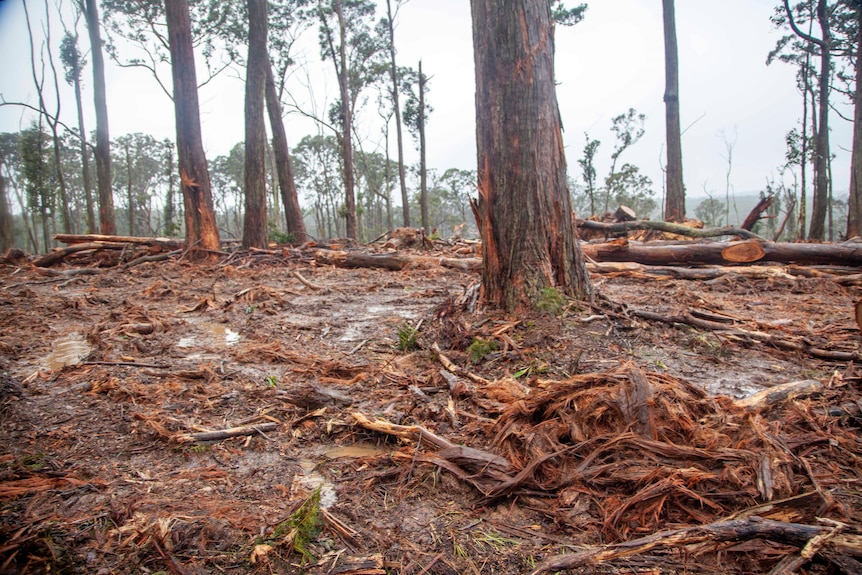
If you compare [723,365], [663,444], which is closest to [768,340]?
[723,365]

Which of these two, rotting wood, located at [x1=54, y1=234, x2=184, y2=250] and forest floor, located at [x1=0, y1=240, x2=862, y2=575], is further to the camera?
rotting wood, located at [x1=54, y1=234, x2=184, y2=250]

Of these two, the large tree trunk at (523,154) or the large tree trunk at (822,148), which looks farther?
the large tree trunk at (822,148)

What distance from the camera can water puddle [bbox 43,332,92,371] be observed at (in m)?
3.61

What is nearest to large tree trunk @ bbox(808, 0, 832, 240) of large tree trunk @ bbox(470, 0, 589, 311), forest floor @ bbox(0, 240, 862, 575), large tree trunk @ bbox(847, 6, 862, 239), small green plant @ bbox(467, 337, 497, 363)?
large tree trunk @ bbox(847, 6, 862, 239)

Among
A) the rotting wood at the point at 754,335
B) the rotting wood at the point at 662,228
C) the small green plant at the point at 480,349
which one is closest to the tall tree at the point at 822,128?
the rotting wood at the point at 662,228

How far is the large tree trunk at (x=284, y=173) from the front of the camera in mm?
12555

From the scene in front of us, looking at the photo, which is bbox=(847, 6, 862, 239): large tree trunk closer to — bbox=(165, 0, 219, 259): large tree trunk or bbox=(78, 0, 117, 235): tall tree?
bbox=(165, 0, 219, 259): large tree trunk

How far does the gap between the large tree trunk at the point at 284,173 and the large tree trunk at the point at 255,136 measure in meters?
1.58

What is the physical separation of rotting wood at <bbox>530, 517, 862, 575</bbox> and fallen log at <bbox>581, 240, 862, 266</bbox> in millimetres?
6560

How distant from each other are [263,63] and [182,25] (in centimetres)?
195

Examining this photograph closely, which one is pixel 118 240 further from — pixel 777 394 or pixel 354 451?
pixel 777 394

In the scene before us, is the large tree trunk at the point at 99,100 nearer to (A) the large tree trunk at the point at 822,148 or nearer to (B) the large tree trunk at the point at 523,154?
Result: (B) the large tree trunk at the point at 523,154

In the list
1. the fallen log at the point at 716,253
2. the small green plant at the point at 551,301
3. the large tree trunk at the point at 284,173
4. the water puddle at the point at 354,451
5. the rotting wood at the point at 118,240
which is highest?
the large tree trunk at the point at 284,173

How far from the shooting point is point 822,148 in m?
15.3
